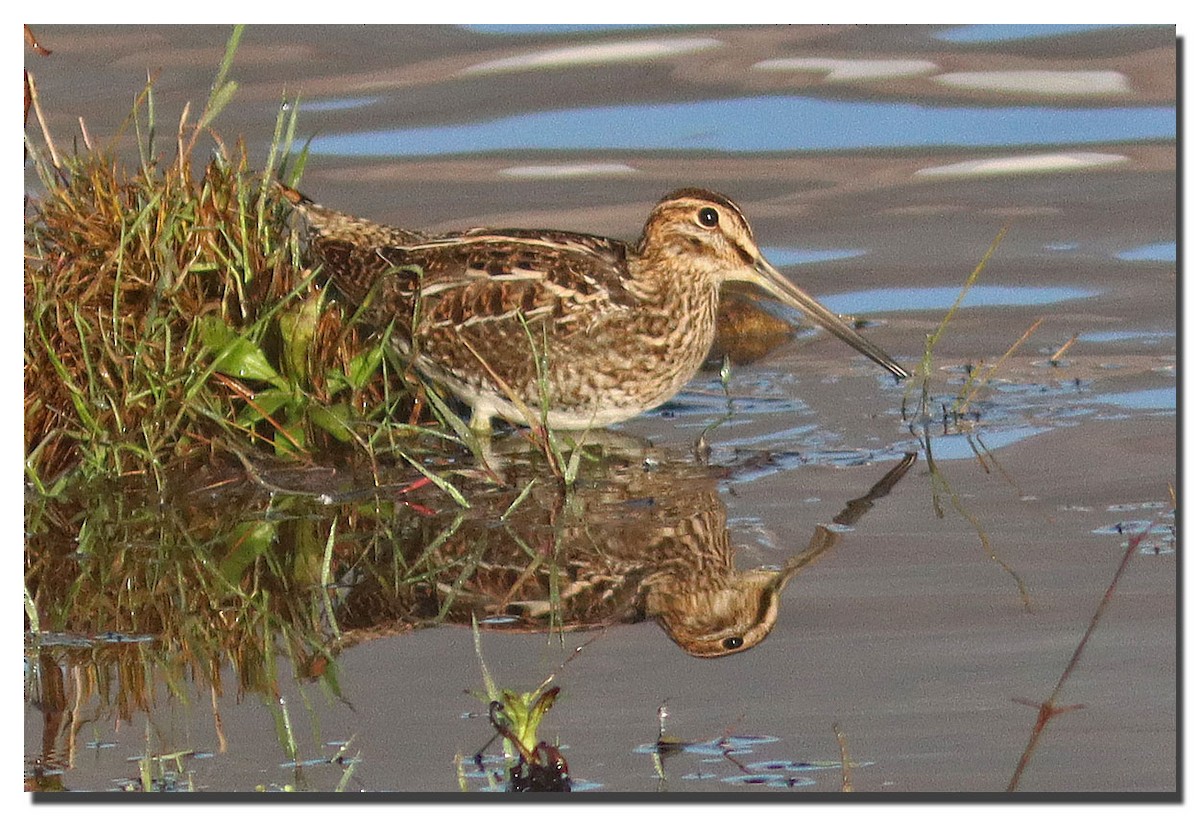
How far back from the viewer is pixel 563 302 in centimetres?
710

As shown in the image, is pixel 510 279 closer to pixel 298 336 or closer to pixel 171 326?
pixel 298 336

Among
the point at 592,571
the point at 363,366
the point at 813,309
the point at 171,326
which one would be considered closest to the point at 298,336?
the point at 363,366

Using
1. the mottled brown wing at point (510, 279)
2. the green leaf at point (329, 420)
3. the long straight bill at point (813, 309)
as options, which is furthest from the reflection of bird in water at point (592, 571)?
the mottled brown wing at point (510, 279)

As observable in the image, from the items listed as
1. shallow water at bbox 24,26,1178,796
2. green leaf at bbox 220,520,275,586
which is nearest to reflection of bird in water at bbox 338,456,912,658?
shallow water at bbox 24,26,1178,796

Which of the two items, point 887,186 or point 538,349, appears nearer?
point 538,349

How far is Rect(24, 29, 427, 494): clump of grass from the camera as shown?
6.36 meters

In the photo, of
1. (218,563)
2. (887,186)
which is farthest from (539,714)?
(887,186)

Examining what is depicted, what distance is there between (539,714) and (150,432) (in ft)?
7.70

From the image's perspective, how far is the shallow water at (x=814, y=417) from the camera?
455cm

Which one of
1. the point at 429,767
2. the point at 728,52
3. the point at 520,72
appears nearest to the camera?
the point at 429,767

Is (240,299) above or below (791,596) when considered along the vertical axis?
above

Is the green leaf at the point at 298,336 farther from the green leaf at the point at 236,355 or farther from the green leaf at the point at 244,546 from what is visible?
the green leaf at the point at 244,546

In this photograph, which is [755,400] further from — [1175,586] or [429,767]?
[429,767]

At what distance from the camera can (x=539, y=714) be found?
4.47 meters
